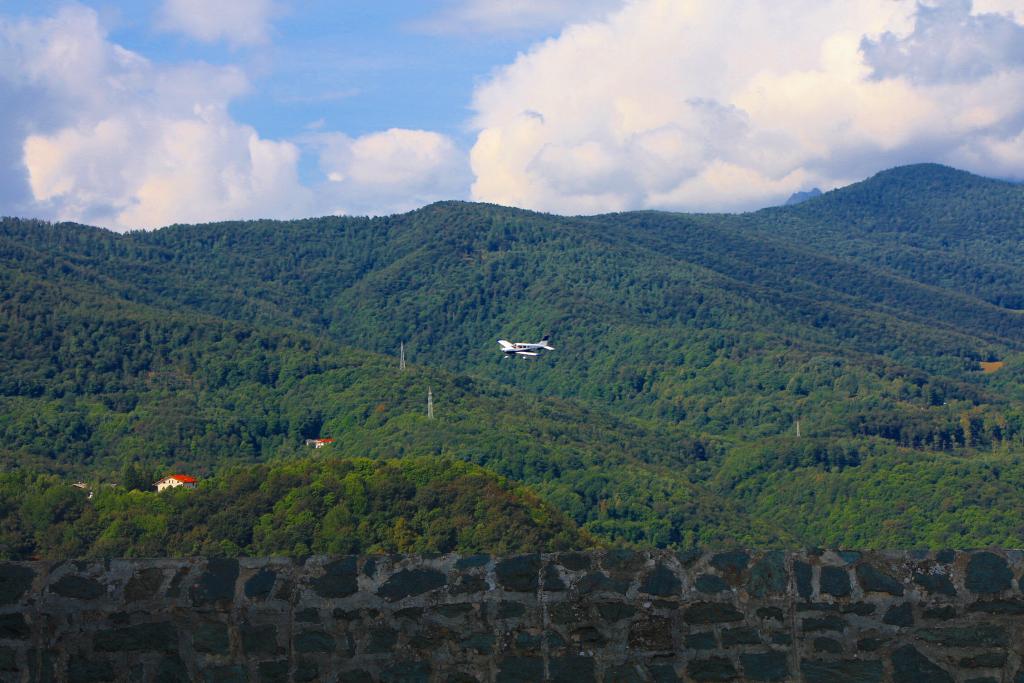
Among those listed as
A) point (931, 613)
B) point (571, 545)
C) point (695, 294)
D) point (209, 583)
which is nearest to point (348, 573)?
point (209, 583)

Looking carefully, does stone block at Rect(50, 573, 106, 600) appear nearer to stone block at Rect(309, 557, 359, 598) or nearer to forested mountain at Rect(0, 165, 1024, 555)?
stone block at Rect(309, 557, 359, 598)

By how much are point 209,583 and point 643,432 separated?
382ft

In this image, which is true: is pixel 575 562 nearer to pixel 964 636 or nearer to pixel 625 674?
pixel 625 674

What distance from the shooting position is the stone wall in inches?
286

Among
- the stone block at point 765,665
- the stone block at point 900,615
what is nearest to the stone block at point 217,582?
the stone block at point 765,665

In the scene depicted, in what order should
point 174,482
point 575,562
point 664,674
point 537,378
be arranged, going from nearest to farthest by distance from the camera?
1. point 664,674
2. point 575,562
3. point 174,482
4. point 537,378

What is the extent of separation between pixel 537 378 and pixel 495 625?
14537 centimetres

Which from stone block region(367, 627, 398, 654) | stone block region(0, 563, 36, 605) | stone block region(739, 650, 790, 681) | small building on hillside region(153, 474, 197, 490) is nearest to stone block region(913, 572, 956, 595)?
stone block region(739, 650, 790, 681)

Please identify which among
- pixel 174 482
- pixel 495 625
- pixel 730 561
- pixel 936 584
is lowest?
pixel 174 482

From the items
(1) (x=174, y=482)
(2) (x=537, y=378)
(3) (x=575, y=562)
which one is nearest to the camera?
(3) (x=575, y=562)

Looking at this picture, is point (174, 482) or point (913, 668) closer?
point (913, 668)

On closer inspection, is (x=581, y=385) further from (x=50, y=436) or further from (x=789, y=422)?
(x=50, y=436)

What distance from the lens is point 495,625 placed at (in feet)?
24.0

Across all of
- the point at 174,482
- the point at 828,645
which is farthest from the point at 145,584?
the point at 174,482
